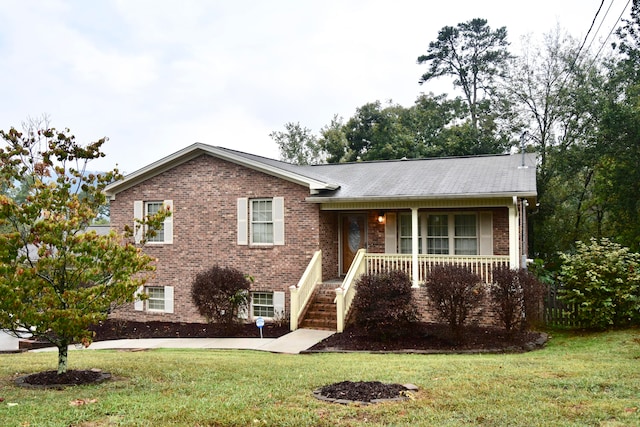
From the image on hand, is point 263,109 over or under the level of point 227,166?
over

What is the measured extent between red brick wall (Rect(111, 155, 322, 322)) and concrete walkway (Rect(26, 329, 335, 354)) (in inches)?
91.8

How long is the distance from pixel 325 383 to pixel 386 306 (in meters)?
4.83

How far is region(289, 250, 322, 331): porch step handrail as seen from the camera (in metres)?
13.8

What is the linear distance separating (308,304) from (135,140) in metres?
23.2

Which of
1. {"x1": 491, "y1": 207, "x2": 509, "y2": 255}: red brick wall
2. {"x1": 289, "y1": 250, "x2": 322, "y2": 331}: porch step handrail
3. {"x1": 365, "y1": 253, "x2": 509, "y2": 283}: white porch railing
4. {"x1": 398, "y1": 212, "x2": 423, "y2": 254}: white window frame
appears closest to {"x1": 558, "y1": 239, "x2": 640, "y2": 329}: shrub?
{"x1": 365, "y1": 253, "x2": 509, "y2": 283}: white porch railing

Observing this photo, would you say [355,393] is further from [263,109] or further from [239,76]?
[263,109]

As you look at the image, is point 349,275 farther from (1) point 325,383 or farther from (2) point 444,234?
(1) point 325,383

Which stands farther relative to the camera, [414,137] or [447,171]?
[414,137]

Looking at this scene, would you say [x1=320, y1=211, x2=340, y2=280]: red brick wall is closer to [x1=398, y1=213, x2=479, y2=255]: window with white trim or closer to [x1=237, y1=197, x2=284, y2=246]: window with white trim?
[x1=237, y1=197, x2=284, y2=246]: window with white trim

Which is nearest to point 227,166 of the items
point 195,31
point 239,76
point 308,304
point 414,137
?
point 308,304

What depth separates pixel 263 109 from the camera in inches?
1796

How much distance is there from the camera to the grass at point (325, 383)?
5.21 m

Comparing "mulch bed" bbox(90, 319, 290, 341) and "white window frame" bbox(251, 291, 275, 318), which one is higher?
"white window frame" bbox(251, 291, 275, 318)

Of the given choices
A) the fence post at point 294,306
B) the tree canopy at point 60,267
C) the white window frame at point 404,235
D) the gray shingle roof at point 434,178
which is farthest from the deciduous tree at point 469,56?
the tree canopy at point 60,267
